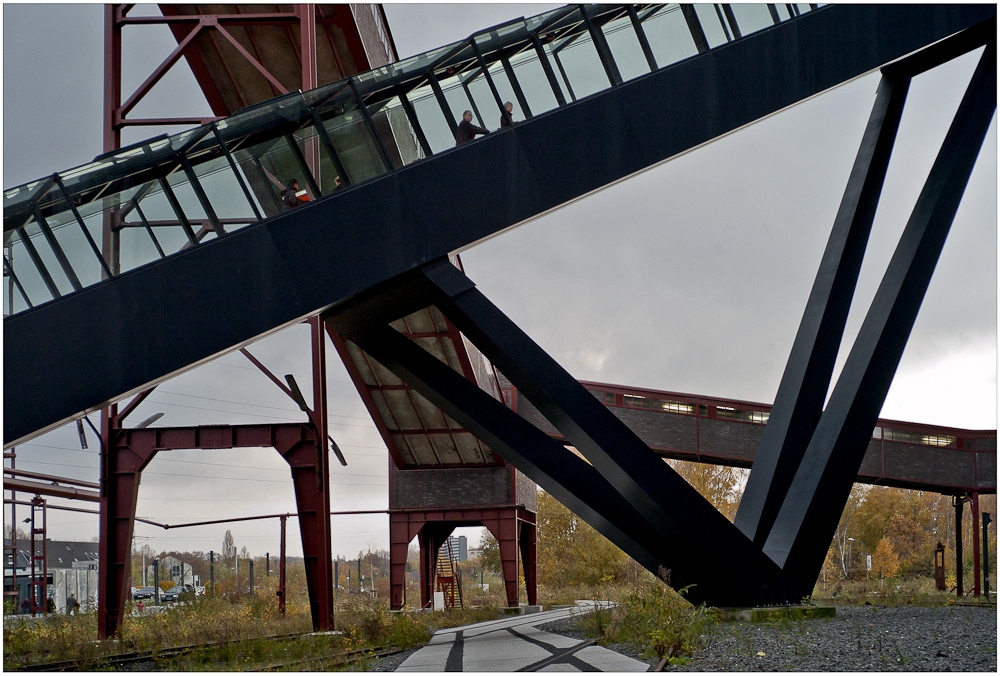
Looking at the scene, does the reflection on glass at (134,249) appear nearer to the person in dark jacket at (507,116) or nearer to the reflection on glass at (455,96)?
the reflection on glass at (455,96)

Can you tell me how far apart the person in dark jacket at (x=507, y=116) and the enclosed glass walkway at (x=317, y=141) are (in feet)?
0.30

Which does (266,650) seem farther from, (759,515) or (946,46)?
(946,46)

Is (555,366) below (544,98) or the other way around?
below

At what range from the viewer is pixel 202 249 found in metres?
9.49

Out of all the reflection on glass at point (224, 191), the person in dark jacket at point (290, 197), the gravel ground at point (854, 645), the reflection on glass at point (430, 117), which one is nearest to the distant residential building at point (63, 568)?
the reflection on glass at point (224, 191)

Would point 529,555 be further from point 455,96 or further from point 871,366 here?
point 455,96

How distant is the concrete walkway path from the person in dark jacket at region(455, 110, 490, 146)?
6319 millimetres

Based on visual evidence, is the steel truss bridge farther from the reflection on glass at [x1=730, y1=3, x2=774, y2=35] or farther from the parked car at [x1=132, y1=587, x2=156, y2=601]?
the parked car at [x1=132, y1=587, x2=156, y2=601]

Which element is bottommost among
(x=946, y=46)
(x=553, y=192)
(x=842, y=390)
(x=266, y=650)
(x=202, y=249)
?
(x=266, y=650)

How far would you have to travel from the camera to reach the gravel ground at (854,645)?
809cm

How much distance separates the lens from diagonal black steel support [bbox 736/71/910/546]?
43.2 feet

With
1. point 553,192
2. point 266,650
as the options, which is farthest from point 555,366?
point 266,650

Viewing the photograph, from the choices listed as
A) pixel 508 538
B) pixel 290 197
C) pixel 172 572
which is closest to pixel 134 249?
pixel 290 197

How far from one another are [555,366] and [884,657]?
4.79 meters
